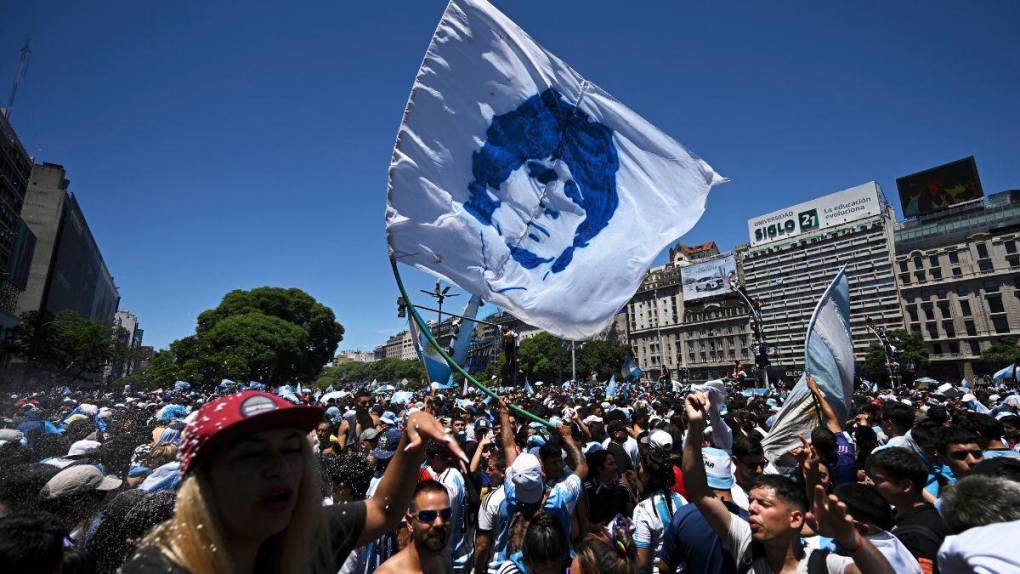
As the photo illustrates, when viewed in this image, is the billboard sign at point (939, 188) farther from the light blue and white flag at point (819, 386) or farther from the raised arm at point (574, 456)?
the raised arm at point (574, 456)

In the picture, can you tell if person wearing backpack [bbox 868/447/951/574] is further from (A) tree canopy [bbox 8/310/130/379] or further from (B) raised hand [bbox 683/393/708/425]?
(A) tree canopy [bbox 8/310/130/379]

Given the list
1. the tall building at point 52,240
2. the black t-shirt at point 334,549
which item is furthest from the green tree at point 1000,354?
the tall building at point 52,240

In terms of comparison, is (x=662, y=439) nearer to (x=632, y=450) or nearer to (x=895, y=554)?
(x=632, y=450)

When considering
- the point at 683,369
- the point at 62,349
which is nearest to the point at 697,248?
the point at 683,369

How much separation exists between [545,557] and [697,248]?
11048 centimetres

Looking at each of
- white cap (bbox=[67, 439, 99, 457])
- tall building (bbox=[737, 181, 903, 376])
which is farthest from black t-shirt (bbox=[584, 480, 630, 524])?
tall building (bbox=[737, 181, 903, 376])

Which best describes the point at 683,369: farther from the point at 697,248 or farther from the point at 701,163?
the point at 701,163

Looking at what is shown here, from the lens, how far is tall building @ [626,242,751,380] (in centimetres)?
8225

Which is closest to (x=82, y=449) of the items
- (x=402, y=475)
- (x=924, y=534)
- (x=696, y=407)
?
(x=402, y=475)

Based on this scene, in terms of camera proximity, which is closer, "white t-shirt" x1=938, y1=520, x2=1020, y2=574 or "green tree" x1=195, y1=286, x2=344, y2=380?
"white t-shirt" x1=938, y1=520, x2=1020, y2=574

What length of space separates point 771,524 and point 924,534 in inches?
46.2

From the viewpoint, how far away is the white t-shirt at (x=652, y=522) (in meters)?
3.79

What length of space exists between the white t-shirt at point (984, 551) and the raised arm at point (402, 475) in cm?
184

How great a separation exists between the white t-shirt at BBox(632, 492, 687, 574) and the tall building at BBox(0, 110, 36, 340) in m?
54.8
